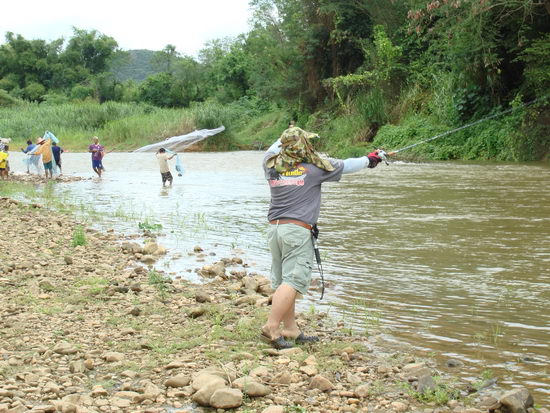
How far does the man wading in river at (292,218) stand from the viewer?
5000 mm

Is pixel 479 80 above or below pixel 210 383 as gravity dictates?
above

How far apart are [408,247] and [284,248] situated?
172 inches

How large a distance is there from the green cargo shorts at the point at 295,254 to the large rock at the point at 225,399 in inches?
51.3

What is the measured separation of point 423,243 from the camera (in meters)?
9.35

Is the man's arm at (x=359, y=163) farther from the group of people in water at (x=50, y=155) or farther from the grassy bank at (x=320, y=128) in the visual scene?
the group of people in water at (x=50, y=155)

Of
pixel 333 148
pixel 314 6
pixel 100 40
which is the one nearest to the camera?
pixel 333 148

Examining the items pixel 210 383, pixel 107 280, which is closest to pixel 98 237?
pixel 107 280

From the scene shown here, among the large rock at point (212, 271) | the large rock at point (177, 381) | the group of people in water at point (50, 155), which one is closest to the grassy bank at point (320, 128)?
the group of people in water at point (50, 155)

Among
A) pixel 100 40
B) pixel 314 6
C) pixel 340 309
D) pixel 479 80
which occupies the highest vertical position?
pixel 100 40

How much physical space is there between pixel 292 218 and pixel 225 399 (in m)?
1.72

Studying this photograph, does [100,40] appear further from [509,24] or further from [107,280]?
[107,280]

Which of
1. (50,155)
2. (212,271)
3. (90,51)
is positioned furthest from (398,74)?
(90,51)

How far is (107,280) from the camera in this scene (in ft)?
22.6

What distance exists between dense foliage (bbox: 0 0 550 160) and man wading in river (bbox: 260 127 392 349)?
10493mm
